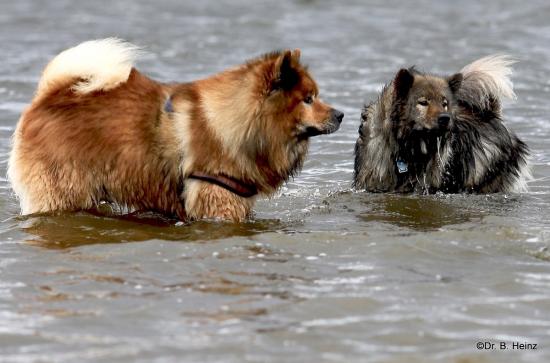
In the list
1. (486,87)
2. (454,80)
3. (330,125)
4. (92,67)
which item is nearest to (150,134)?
(92,67)

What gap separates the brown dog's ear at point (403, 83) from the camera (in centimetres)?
764

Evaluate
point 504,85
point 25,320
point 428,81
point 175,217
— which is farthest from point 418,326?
point 504,85

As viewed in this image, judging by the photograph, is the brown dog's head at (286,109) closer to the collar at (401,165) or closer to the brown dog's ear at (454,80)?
the collar at (401,165)

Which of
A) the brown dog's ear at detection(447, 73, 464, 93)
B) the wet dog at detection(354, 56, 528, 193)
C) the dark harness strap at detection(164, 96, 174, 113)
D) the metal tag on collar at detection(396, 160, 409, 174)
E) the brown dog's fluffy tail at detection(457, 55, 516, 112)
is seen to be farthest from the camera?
the brown dog's fluffy tail at detection(457, 55, 516, 112)

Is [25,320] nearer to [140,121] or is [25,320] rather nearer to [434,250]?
[140,121]

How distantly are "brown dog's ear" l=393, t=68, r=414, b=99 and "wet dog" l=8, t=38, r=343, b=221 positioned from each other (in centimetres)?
123

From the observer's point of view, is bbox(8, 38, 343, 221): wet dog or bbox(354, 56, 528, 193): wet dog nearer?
bbox(8, 38, 343, 221): wet dog

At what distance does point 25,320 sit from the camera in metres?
5.22

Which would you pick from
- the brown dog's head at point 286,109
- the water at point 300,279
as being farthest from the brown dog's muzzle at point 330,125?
the water at point 300,279

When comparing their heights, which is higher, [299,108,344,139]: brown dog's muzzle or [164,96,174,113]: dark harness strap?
[164,96,174,113]: dark harness strap

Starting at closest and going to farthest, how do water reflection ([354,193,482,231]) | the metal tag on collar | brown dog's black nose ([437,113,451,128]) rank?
water reflection ([354,193,482,231]) < brown dog's black nose ([437,113,451,128]) < the metal tag on collar

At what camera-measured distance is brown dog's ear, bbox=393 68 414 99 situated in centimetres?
764


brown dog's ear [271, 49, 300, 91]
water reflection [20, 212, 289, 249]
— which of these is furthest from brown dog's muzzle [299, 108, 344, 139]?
water reflection [20, 212, 289, 249]

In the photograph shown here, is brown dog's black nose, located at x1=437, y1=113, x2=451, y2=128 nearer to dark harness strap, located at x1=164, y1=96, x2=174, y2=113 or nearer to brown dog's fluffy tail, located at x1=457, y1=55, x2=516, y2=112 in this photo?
brown dog's fluffy tail, located at x1=457, y1=55, x2=516, y2=112
